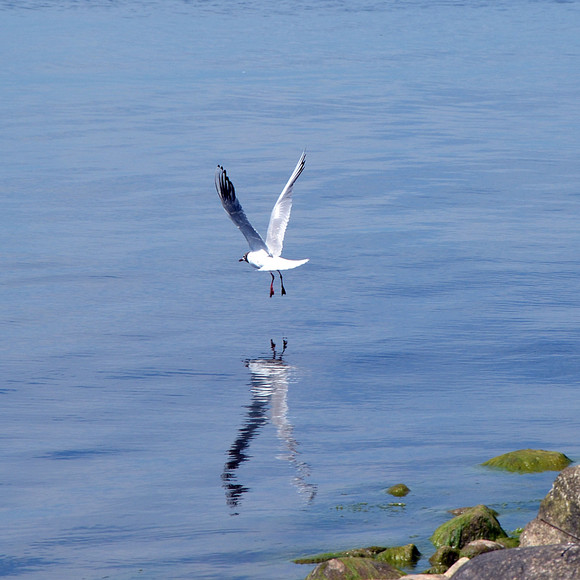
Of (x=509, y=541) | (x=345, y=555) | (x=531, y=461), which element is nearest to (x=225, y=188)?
(x=531, y=461)

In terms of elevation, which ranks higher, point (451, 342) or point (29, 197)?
point (29, 197)

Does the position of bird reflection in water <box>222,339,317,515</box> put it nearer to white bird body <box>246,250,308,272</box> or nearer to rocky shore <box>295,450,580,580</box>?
white bird body <box>246,250,308,272</box>

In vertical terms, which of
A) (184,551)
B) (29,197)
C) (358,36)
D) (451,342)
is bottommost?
(184,551)

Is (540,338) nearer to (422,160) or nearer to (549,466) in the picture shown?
(549,466)

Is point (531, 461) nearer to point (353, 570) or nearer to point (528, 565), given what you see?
point (353, 570)

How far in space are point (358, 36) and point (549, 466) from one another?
42386 mm

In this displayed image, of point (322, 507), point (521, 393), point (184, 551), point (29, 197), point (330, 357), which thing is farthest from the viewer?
point (29, 197)

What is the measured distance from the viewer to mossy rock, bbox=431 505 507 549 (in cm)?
1080

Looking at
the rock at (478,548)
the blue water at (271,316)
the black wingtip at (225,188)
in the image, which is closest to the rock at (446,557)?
the rock at (478,548)

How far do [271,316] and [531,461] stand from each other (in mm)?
7047

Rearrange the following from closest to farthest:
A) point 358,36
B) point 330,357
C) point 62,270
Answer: point 330,357, point 62,270, point 358,36

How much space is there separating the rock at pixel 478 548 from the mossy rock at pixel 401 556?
0.48 metres

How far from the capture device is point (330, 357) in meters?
17.0

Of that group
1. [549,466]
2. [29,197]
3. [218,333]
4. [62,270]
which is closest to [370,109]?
[29,197]
